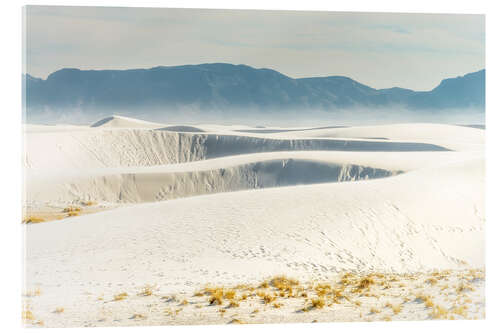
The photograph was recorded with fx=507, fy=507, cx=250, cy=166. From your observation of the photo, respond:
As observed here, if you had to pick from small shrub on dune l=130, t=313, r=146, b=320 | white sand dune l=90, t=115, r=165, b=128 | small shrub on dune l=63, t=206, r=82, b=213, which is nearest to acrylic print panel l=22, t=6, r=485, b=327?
small shrub on dune l=130, t=313, r=146, b=320

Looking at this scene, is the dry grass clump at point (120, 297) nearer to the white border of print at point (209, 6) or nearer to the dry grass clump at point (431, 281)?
the white border of print at point (209, 6)

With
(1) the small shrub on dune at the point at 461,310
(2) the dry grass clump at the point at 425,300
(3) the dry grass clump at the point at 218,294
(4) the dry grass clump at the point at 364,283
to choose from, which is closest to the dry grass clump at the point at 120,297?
(3) the dry grass clump at the point at 218,294

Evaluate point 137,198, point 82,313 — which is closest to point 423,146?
point 137,198

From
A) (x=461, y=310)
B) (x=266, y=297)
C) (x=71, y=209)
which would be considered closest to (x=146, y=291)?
(x=266, y=297)

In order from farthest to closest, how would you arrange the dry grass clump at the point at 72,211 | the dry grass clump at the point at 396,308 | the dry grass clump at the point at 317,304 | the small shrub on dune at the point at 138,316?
1. the dry grass clump at the point at 72,211
2. the dry grass clump at the point at 396,308
3. the dry grass clump at the point at 317,304
4. the small shrub on dune at the point at 138,316

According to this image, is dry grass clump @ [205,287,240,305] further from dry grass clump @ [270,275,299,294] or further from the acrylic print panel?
dry grass clump @ [270,275,299,294]

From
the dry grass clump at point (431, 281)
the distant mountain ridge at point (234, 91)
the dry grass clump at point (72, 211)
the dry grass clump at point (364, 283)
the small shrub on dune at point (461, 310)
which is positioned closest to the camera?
the small shrub on dune at point (461, 310)
